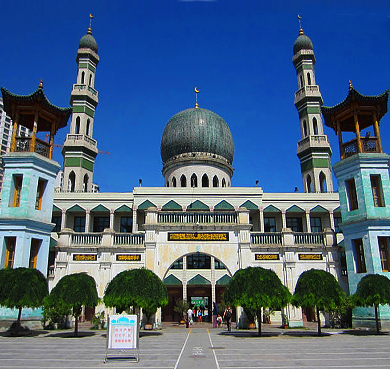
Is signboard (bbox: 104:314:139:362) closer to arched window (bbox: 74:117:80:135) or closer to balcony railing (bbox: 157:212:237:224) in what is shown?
balcony railing (bbox: 157:212:237:224)

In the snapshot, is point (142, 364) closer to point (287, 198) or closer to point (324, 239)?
point (324, 239)

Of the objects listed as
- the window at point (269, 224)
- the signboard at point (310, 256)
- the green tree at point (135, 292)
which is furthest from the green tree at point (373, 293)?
the window at point (269, 224)

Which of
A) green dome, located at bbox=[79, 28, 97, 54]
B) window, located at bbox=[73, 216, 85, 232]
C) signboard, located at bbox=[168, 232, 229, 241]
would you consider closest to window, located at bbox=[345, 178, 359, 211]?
signboard, located at bbox=[168, 232, 229, 241]

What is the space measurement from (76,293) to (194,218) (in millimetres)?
8838

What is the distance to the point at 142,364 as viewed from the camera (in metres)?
10.8

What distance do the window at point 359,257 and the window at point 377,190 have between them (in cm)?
261

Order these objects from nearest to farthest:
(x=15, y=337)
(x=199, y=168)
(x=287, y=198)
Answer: (x=15, y=337)
(x=287, y=198)
(x=199, y=168)

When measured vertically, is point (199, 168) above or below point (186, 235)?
above

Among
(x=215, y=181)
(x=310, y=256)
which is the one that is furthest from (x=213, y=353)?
(x=215, y=181)

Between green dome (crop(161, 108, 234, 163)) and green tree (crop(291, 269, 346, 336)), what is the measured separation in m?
29.3

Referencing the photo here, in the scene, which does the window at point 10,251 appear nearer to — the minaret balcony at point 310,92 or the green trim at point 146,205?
the green trim at point 146,205

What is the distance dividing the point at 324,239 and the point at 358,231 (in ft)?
8.59

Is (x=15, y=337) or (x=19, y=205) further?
(x=19, y=205)

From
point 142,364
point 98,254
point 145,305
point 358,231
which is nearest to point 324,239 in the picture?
point 358,231
